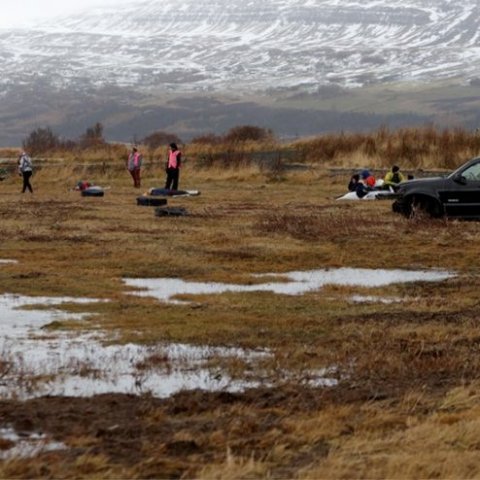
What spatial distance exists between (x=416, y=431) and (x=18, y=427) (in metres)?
2.50

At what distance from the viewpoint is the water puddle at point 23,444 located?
7180 millimetres

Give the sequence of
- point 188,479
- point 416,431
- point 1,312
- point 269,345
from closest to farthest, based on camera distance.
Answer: point 188,479 < point 416,431 < point 269,345 < point 1,312

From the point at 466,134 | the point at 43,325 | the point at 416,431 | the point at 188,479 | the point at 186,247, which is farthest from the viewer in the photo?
the point at 466,134

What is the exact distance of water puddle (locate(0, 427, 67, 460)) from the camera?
7.18m

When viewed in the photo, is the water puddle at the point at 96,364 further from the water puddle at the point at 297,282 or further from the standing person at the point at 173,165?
the standing person at the point at 173,165

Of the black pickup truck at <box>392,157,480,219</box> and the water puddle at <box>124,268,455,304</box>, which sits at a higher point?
the black pickup truck at <box>392,157,480,219</box>

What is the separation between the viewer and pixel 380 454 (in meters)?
7.39

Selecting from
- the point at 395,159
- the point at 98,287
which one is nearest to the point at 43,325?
the point at 98,287

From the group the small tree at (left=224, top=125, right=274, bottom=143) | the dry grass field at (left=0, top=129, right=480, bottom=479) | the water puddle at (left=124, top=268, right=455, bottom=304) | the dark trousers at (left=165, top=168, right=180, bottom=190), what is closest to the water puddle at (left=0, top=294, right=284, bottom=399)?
the dry grass field at (left=0, top=129, right=480, bottom=479)

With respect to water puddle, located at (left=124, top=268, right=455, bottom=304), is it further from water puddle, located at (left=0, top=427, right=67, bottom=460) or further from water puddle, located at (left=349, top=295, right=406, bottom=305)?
water puddle, located at (left=0, top=427, right=67, bottom=460)

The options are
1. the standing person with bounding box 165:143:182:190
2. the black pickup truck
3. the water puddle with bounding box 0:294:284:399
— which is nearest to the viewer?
the water puddle with bounding box 0:294:284:399

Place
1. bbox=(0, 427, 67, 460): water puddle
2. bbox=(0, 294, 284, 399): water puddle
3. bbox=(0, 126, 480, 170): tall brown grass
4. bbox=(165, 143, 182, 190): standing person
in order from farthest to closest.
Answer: bbox=(0, 126, 480, 170): tall brown grass < bbox=(165, 143, 182, 190): standing person < bbox=(0, 294, 284, 399): water puddle < bbox=(0, 427, 67, 460): water puddle

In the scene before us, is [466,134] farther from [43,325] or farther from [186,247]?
[43,325]

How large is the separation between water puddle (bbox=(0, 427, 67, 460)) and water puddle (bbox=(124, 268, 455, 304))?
20.0ft
